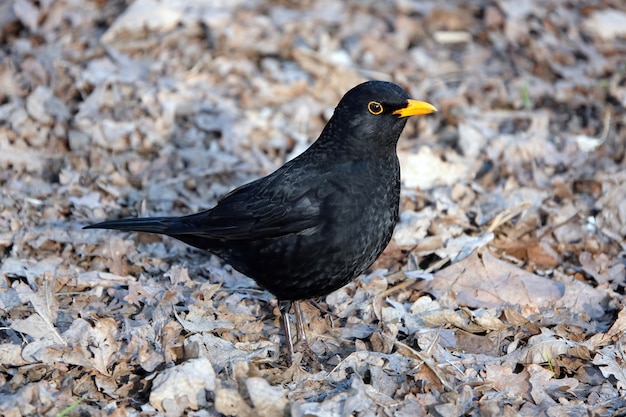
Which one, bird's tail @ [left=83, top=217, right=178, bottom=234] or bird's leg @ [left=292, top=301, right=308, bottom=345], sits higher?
bird's tail @ [left=83, top=217, right=178, bottom=234]

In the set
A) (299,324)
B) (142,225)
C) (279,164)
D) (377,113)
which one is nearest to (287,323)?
(299,324)

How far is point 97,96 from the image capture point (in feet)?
23.6

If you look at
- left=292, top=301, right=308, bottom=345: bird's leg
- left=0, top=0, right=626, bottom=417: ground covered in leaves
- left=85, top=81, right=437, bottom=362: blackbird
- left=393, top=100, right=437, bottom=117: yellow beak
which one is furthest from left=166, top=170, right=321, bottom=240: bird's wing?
left=393, top=100, right=437, bottom=117: yellow beak

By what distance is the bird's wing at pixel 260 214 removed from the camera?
4.80m

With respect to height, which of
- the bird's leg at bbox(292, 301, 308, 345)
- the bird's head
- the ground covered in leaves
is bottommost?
the bird's leg at bbox(292, 301, 308, 345)

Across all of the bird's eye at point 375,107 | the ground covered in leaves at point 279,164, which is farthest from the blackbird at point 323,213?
the ground covered in leaves at point 279,164

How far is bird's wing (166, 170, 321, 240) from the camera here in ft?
15.8

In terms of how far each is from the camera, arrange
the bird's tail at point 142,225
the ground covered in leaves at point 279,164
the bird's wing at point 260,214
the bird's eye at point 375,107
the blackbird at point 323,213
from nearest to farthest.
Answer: the ground covered in leaves at point 279,164 < the blackbird at point 323,213 < the bird's wing at point 260,214 < the bird's eye at point 375,107 < the bird's tail at point 142,225

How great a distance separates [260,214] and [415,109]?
1.21 m

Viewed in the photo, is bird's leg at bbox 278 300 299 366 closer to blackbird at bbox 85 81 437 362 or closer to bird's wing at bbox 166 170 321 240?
blackbird at bbox 85 81 437 362

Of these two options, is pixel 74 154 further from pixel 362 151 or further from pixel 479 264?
pixel 479 264

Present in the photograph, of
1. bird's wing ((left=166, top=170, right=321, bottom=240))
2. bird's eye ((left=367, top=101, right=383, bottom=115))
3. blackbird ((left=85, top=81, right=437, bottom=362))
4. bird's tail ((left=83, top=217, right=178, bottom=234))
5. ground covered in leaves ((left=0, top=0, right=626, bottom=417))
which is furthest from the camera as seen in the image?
bird's tail ((left=83, top=217, right=178, bottom=234))

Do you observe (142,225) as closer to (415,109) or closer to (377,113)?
(377,113)

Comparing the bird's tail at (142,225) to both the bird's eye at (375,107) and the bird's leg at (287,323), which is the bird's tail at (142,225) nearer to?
the bird's leg at (287,323)
